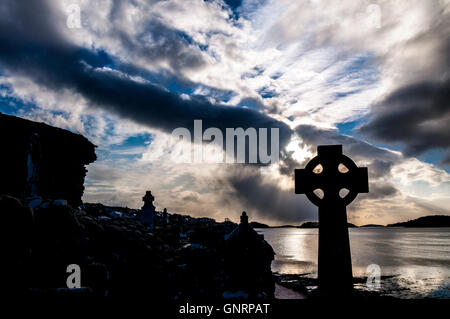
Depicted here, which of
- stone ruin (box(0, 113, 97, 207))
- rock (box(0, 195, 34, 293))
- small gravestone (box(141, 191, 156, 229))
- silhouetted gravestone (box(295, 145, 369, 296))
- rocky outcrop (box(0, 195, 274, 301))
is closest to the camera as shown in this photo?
rock (box(0, 195, 34, 293))

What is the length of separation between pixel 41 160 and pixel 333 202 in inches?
799

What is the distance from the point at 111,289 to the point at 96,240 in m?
2.06

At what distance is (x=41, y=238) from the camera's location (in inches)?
275

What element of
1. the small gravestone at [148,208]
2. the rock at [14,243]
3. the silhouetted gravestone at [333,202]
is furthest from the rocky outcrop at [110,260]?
the small gravestone at [148,208]

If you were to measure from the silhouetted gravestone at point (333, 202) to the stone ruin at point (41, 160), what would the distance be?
57.6 ft

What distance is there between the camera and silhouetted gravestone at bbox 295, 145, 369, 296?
13.2 ft

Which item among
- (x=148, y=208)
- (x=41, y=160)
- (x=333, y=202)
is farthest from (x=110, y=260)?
(x=148, y=208)

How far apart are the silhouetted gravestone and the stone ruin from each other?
57.6 feet

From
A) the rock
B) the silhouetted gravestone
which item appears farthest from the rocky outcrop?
the silhouetted gravestone

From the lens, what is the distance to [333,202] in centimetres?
424

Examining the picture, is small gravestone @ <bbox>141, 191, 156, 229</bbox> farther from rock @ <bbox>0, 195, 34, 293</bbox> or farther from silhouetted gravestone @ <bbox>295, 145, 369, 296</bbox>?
silhouetted gravestone @ <bbox>295, 145, 369, 296</bbox>

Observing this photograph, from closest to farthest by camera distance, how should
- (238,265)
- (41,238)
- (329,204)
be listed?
(329,204) → (238,265) → (41,238)
